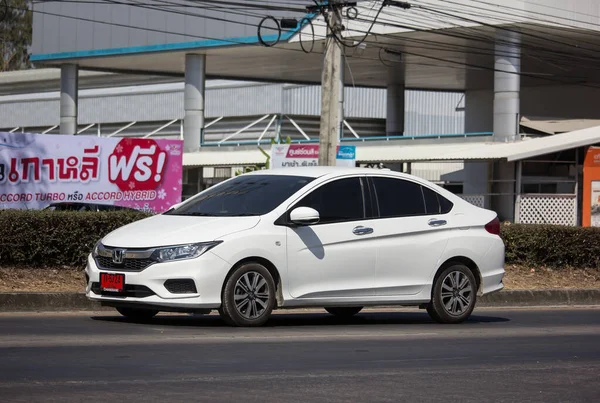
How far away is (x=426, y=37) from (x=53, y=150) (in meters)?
22.0

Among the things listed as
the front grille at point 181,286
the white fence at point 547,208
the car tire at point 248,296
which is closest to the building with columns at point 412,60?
the white fence at point 547,208

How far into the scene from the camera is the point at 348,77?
5212 cm

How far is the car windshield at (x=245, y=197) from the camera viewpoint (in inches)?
470

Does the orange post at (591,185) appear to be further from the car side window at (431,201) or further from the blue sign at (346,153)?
the car side window at (431,201)

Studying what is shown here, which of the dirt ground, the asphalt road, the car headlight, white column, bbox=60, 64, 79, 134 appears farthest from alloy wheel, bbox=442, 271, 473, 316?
white column, bbox=60, 64, 79, 134

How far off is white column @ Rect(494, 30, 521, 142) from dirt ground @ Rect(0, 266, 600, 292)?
794 inches

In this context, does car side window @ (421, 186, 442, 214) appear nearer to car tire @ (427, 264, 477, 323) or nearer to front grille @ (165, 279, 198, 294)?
car tire @ (427, 264, 477, 323)

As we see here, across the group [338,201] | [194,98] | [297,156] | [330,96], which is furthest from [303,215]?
[194,98]

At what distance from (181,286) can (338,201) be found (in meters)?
2.21

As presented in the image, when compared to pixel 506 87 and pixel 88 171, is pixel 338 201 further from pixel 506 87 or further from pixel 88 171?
pixel 506 87

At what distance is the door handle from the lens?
1223 cm

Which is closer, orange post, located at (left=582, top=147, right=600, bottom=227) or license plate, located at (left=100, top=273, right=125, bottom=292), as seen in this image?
license plate, located at (left=100, top=273, right=125, bottom=292)

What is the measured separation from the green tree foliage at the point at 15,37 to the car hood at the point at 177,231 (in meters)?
66.7

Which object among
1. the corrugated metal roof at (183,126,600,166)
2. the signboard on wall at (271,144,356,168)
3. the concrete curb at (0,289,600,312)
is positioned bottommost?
the concrete curb at (0,289,600,312)
